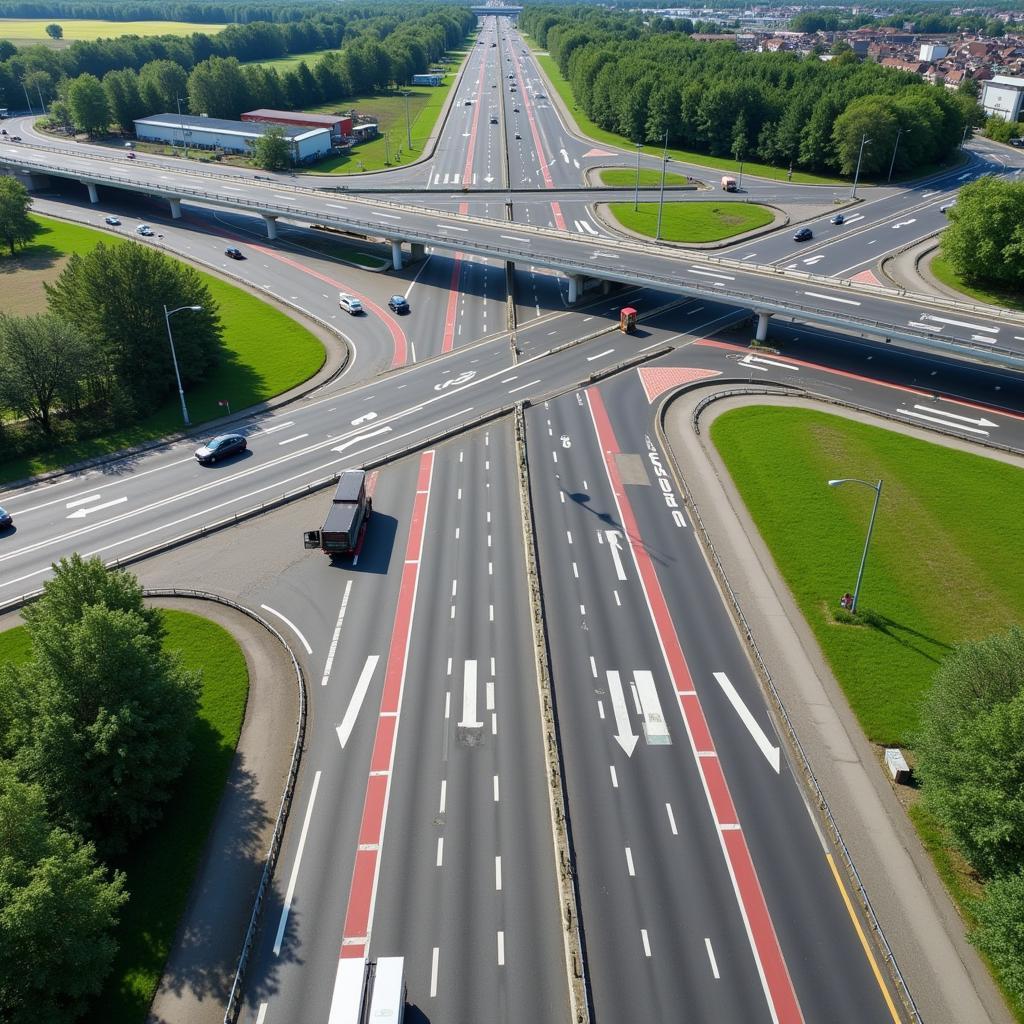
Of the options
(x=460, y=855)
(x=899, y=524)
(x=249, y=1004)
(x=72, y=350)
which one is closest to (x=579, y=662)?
(x=460, y=855)

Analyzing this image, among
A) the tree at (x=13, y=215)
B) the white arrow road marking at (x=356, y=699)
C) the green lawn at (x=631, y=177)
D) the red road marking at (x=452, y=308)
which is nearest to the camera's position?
the white arrow road marking at (x=356, y=699)

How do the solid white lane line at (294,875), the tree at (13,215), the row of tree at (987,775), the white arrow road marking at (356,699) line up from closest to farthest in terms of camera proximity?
the row of tree at (987,775) → the solid white lane line at (294,875) → the white arrow road marking at (356,699) → the tree at (13,215)

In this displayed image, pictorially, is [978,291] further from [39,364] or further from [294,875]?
[39,364]

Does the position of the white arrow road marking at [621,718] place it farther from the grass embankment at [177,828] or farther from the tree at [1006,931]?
the grass embankment at [177,828]

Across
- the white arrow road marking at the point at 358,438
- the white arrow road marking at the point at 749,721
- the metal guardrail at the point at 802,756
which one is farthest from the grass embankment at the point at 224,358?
the white arrow road marking at the point at 749,721

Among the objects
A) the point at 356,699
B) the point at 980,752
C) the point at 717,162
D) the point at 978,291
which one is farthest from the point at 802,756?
the point at 717,162

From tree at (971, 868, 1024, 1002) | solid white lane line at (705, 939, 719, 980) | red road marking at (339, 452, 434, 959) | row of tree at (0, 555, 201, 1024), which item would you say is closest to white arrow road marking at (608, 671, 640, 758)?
solid white lane line at (705, 939, 719, 980)
